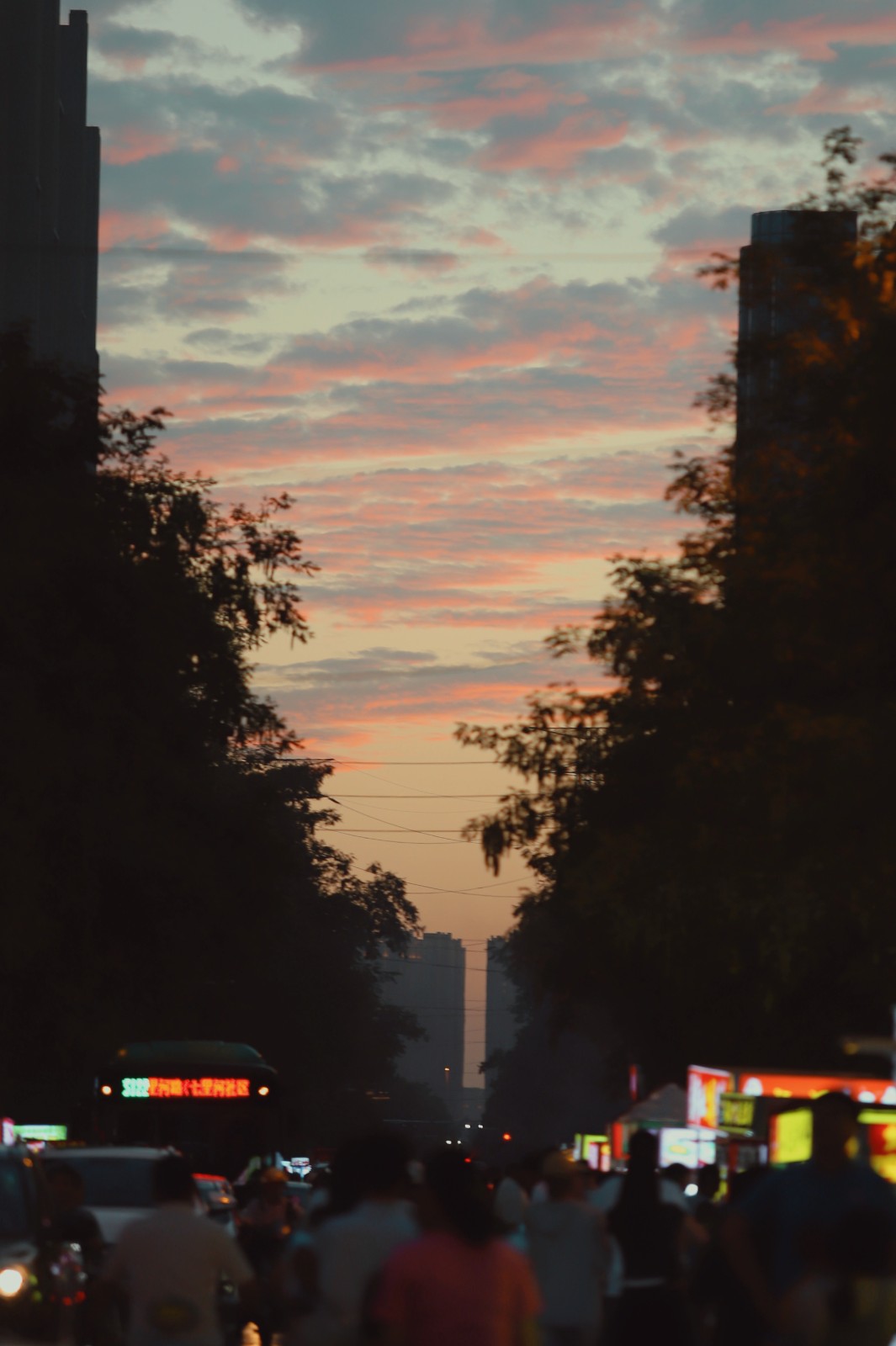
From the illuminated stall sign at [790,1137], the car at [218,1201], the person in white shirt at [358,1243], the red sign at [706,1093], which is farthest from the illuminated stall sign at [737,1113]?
the person in white shirt at [358,1243]

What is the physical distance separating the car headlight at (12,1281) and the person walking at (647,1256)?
130 inches

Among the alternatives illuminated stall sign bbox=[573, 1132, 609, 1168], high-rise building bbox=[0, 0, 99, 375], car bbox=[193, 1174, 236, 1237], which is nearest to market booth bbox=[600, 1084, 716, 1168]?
car bbox=[193, 1174, 236, 1237]

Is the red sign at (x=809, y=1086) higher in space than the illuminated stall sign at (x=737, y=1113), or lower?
higher

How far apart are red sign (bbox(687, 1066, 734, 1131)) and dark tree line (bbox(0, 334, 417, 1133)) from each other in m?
12.9

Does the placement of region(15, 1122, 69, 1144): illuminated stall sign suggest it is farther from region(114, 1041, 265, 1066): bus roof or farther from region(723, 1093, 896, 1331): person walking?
region(723, 1093, 896, 1331): person walking

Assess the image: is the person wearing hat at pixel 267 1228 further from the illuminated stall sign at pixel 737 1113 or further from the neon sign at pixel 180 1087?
the neon sign at pixel 180 1087

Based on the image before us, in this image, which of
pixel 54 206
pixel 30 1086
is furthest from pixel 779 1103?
pixel 54 206

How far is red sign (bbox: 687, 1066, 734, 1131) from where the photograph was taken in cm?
2422

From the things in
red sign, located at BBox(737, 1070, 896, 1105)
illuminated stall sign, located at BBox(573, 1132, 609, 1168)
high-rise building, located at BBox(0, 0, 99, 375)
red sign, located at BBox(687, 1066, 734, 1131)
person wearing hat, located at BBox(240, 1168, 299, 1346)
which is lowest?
illuminated stall sign, located at BBox(573, 1132, 609, 1168)

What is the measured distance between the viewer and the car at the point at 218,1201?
57.0 feet

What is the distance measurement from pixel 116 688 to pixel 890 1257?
31.6 m

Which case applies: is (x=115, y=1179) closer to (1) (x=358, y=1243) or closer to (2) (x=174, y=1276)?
(2) (x=174, y=1276)

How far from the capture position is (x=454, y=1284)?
23.9ft

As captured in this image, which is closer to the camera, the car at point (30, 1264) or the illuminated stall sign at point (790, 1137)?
the car at point (30, 1264)
